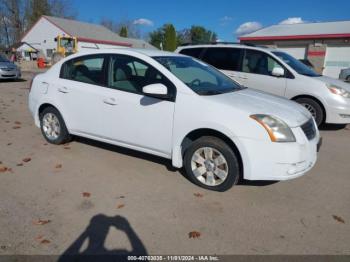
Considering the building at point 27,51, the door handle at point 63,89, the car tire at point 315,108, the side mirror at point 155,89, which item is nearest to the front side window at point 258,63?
the car tire at point 315,108

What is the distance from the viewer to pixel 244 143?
12.0ft

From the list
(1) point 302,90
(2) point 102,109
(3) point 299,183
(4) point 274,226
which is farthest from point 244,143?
(1) point 302,90

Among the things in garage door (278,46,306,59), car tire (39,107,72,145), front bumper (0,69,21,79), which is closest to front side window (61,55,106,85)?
car tire (39,107,72,145)

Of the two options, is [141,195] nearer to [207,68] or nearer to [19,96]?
[207,68]

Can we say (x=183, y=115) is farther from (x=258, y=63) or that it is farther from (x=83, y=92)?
(x=258, y=63)

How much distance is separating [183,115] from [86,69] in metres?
2.00

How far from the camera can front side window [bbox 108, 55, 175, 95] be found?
171 inches

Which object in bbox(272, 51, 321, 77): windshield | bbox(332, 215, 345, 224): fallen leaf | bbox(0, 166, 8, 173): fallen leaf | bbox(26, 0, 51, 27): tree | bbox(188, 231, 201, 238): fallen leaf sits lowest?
bbox(0, 166, 8, 173): fallen leaf

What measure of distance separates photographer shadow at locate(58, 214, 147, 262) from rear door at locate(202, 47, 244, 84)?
5.53 meters

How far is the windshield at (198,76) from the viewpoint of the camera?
14.0ft

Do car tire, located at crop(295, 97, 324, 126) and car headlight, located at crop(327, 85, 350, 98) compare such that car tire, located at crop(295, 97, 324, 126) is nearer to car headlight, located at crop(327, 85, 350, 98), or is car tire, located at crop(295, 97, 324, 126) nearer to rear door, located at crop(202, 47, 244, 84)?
car headlight, located at crop(327, 85, 350, 98)

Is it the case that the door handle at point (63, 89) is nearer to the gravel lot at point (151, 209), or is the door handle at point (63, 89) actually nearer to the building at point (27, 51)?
the gravel lot at point (151, 209)

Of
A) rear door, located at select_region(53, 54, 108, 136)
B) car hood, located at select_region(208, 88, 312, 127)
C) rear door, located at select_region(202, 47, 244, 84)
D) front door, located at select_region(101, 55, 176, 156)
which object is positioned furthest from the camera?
rear door, located at select_region(202, 47, 244, 84)

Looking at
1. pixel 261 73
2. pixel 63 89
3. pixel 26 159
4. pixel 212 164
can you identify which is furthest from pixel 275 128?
pixel 261 73
